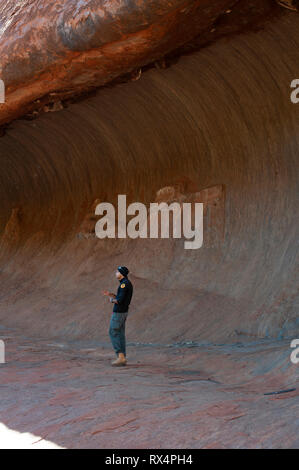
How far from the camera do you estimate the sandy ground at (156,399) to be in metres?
4.18

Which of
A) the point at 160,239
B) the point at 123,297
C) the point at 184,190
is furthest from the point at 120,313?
the point at 184,190

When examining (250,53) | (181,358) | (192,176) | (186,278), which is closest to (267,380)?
(181,358)

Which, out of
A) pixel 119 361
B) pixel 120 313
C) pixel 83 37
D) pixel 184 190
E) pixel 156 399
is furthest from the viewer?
pixel 184 190

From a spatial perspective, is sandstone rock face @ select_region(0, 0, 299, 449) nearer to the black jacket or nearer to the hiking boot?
the hiking boot

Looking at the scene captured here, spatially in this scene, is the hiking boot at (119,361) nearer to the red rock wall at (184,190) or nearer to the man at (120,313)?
the man at (120,313)

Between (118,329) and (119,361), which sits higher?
(118,329)

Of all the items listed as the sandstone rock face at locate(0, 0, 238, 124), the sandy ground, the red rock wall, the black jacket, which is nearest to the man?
the black jacket

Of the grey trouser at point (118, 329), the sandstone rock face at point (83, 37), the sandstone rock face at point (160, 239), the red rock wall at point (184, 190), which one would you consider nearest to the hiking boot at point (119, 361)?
the grey trouser at point (118, 329)

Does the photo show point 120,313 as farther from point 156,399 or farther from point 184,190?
point 184,190

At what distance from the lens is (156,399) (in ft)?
17.4

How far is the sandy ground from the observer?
13.7 feet

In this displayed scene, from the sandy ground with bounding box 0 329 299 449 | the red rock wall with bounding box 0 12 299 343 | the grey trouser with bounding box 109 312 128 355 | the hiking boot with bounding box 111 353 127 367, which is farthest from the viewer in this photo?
the red rock wall with bounding box 0 12 299 343

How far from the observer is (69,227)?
1494 centimetres
